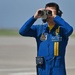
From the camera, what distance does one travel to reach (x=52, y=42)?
25.2 feet

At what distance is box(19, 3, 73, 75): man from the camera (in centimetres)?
765

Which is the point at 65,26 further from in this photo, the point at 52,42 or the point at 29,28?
the point at 29,28

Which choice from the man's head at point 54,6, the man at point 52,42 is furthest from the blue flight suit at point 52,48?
the man's head at point 54,6

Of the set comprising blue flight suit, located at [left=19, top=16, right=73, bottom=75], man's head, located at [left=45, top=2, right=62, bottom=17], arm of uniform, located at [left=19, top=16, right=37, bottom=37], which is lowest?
blue flight suit, located at [left=19, top=16, right=73, bottom=75]

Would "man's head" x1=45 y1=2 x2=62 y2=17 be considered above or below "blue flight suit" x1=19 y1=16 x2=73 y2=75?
above

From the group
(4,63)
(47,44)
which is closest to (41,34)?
(47,44)

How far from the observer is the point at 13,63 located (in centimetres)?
1991

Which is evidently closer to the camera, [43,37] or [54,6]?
[43,37]

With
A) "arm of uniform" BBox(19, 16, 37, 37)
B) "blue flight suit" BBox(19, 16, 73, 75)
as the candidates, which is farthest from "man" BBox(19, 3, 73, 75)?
"arm of uniform" BBox(19, 16, 37, 37)

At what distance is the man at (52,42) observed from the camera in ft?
25.1

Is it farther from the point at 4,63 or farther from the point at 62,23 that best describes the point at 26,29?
the point at 4,63

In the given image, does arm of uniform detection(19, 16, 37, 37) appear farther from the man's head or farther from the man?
the man's head

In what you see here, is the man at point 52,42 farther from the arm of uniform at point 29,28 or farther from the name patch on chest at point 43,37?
the arm of uniform at point 29,28

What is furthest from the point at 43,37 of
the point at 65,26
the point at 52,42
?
the point at 65,26
